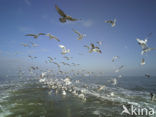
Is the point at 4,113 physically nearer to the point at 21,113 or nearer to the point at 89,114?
the point at 21,113

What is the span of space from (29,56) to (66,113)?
12496 millimetres

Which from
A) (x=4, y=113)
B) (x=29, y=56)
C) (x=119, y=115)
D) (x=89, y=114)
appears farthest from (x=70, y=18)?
(x=29, y=56)

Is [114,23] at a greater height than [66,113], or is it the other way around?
[114,23]

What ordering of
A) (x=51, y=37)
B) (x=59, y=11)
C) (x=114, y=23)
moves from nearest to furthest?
(x=59, y=11), (x=51, y=37), (x=114, y=23)

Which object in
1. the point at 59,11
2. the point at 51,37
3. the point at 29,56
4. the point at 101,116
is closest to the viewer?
the point at 59,11

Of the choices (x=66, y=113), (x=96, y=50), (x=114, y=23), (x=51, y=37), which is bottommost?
(x=66, y=113)

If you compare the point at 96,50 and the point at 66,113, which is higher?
the point at 96,50

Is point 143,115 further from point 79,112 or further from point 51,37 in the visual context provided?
point 51,37

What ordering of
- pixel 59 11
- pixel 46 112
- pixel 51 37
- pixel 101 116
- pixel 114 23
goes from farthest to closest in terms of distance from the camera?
pixel 46 112 → pixel 101 116 → pixel 114 23 → pixel 51 37 → pixel 59 11

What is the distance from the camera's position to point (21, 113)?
11.3 metres

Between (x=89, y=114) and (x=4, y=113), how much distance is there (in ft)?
27.4

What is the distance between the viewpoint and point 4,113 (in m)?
11.2

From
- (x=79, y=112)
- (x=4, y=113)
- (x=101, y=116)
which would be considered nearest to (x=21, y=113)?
(x=4, y=113)

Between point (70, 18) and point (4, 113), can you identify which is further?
point (4, 113)
